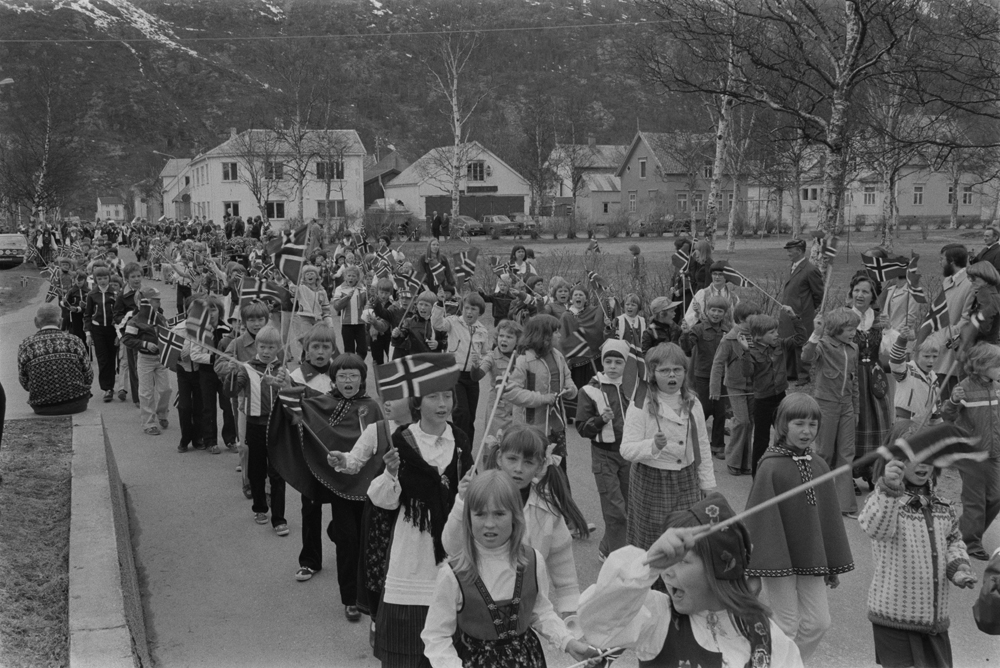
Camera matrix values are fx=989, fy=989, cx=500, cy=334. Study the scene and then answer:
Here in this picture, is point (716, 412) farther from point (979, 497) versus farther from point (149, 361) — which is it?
point (149, 361)

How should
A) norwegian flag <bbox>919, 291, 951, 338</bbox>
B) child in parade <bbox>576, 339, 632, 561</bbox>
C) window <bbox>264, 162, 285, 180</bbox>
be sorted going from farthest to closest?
1. window <bbox>264, 162, 285, 180</bbox>
2. norwegian flag <bbox>919, 291, 951, 338</bbox>
3. child in parade <bbox>576, 339, 632, 561</bbox>

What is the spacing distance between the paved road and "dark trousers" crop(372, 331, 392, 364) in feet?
10.9

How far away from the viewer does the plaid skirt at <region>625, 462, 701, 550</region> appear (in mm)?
5770

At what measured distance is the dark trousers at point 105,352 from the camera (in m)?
12.5

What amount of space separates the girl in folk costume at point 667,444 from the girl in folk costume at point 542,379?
4.15 feet

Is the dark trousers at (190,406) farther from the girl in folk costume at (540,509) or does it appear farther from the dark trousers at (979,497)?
the dark trousers at (979,497)

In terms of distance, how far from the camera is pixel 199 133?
5999 inches

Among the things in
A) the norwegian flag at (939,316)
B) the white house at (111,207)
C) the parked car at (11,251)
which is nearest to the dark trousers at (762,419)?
the norwegian flag at (939,316)

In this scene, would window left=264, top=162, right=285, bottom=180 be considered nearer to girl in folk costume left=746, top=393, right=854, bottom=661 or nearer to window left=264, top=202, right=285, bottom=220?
window left=264, top=202, right=285, bottom=220

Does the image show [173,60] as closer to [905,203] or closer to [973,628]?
[905,203]

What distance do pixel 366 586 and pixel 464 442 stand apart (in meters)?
1.01

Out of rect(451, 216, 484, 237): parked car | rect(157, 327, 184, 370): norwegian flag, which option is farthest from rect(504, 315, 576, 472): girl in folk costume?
rect(451, 216, 484, 237): parked car

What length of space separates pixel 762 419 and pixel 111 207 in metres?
150

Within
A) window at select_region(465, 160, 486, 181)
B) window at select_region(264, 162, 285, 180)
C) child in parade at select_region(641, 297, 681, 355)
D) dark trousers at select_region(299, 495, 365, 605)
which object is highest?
window at select_region(465, 160, 486, 181)
